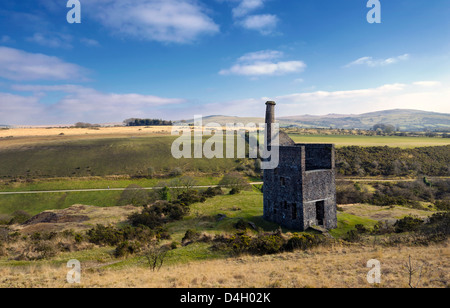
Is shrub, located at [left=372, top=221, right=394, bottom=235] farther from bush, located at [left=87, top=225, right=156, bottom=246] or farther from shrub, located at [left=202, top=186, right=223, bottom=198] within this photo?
shrub, located at [left=202, top=186, right=223, bottom=198]

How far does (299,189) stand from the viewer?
71.6 feet

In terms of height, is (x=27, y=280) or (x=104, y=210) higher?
(x=27, y=280)

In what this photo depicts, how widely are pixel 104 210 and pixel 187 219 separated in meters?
14.2

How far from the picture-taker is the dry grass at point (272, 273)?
10758mm

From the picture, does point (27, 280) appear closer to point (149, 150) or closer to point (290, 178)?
point (290, 178)

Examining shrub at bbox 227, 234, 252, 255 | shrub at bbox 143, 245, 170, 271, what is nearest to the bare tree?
shrub at bbox 227, 234, 252, 255

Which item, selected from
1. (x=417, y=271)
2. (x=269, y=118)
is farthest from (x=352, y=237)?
(x=269, y=118)

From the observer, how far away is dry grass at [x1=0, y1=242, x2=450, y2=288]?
10.8 metres

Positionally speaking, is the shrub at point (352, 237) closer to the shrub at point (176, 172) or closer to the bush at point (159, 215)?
the bush at point (159, 215)

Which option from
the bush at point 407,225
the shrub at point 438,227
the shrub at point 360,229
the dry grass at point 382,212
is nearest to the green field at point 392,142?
the dry grass at point 382,212
